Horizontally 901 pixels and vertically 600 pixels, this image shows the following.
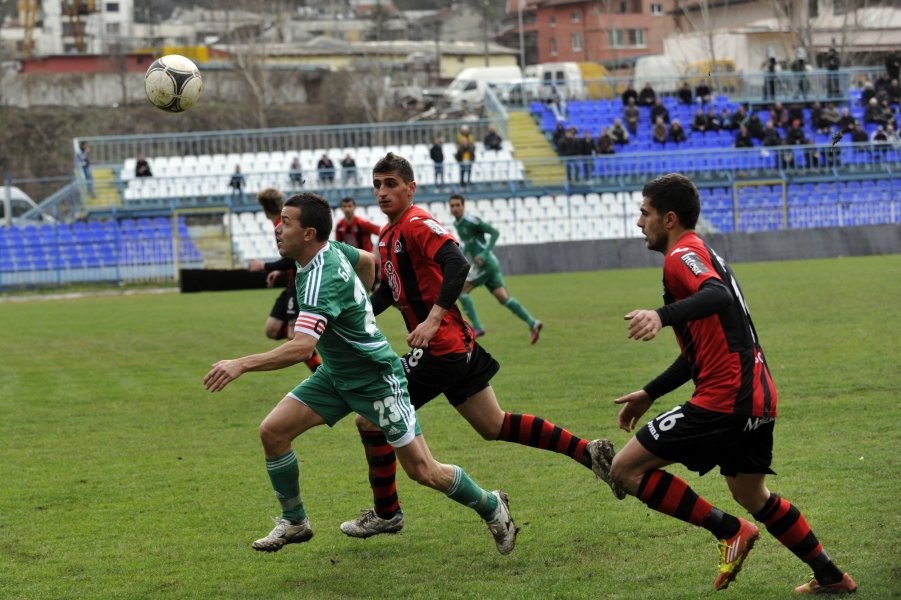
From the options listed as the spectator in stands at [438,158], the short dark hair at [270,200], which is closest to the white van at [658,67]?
the spectator in stands at [438,158]

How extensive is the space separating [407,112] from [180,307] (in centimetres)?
4319

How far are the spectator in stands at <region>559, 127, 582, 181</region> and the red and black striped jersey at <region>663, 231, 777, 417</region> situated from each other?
1163 inches

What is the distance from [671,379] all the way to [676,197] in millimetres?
919

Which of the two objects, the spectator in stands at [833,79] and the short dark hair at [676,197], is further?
the spectator in stands at [833,79]

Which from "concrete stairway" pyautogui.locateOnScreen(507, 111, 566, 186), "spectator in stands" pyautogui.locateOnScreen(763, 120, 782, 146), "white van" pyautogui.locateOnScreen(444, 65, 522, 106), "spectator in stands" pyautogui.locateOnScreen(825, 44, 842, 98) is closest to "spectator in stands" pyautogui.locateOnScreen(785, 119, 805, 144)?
"spectator in stands" pyautogui.locateOnScreen(763, 120, 782, 146)

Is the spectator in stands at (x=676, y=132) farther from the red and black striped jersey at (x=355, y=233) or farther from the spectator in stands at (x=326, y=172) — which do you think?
the red and black striped jersey at (x=355, y=233)

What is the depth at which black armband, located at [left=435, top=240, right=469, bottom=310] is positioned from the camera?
646cm

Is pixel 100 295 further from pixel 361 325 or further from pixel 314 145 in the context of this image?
pixel 361 325

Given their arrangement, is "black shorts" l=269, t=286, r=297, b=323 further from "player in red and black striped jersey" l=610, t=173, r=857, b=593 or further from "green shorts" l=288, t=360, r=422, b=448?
"player in red and black striped jersey" l=610, t=173, r=857, b=593

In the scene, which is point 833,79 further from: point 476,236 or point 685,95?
point 476,236

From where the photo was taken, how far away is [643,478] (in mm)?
5312

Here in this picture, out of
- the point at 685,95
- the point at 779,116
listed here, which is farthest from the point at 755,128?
the point at 685,95

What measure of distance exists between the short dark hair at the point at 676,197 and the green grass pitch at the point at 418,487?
68.3 inches

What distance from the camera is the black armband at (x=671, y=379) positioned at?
18.2ft
